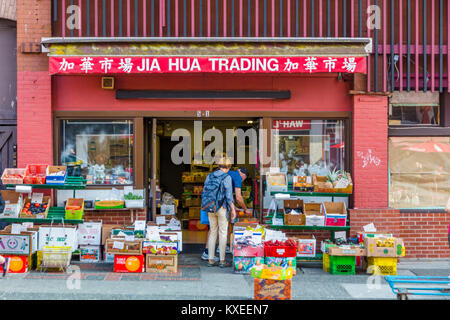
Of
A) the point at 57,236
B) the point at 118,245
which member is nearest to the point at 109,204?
the point at 57,236

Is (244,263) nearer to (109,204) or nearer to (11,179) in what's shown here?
(109,204)

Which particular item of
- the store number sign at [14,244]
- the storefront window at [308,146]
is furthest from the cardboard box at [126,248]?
the storefront window at [308,146]

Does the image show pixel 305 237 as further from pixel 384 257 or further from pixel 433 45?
pixel 433 45

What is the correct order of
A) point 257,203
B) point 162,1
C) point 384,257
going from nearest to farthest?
point 384,257 → point 162,1 → point 257,203

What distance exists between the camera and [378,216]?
1002 centimetres

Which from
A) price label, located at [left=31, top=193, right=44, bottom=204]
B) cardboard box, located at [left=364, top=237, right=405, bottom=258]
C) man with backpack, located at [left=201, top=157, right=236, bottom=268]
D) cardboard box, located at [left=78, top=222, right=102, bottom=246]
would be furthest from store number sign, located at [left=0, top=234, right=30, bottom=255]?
cardboard box, located at [left=364, top=237, right=405, bottom=258]

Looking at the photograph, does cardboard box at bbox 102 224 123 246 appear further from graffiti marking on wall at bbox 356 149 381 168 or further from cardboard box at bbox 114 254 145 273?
graffiti marking on wall at bbox 356 149 381 168

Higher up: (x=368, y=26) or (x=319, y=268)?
(x=368, y=26)

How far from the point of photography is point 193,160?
1395cm

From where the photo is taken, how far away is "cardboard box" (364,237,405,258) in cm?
898

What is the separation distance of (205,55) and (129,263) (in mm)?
3681

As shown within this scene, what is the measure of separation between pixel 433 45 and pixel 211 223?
5229mm

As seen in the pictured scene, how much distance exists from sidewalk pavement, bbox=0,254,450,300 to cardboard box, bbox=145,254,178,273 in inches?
5.1

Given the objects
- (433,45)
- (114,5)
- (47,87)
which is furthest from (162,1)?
(433,45)
